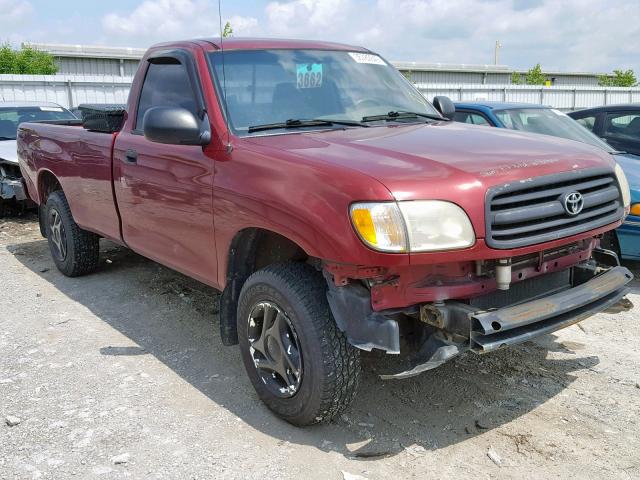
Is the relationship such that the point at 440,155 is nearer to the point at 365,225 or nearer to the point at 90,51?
the point at 365,225

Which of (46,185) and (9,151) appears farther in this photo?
(9,151)

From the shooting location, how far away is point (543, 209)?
301 centimetres

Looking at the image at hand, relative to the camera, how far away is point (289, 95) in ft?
13.1

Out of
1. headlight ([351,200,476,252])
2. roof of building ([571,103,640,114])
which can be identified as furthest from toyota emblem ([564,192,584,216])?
roof of building ([571,103,640,114])

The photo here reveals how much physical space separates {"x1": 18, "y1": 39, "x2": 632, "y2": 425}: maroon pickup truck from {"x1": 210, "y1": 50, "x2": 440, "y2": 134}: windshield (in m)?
0.01

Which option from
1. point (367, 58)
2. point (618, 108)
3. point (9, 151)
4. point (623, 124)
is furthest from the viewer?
point (9, 151)

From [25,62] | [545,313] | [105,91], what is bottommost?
[545,313]

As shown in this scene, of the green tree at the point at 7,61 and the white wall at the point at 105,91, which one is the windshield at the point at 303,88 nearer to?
the white wall at the point at 105,91

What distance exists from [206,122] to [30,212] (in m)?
7.24

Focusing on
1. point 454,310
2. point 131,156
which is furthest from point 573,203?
point 131,156

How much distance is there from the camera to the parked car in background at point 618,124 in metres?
7.71

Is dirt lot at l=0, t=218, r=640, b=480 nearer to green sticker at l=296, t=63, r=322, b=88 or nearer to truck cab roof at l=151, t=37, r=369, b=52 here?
green sticker at l=296, t=63, r=322, b=88

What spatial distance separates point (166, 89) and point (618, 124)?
5.91 metres

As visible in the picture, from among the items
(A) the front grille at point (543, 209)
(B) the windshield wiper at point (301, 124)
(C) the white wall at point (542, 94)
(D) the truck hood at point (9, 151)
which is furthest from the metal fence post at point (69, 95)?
(A) the front grille at point (543, 209)
